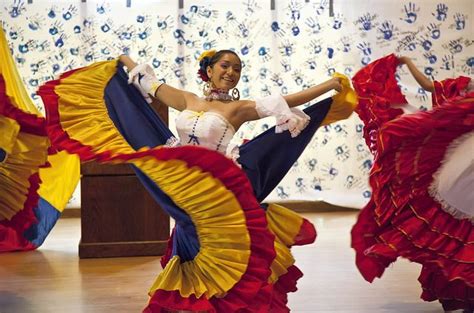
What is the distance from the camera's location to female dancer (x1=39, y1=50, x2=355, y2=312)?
9.29 ft

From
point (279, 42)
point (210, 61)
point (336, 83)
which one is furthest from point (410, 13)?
point (210, 61)

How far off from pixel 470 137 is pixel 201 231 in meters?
1.04

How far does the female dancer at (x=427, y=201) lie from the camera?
307cm

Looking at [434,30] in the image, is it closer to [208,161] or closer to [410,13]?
[410,13]

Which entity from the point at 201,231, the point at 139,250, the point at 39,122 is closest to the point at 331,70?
the point at 139,250

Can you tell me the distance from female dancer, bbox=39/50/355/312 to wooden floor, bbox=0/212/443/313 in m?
0.41

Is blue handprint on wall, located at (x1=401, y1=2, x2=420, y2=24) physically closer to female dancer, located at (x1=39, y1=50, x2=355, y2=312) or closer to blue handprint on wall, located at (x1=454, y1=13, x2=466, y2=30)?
blue handprint on wall, located at (x1=454, y1=13, x2=466, y2=30)

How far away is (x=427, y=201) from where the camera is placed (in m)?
3.20

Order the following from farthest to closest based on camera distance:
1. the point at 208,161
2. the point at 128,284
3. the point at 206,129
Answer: the point at 128,284 < the point at 206,129 < the point at 208,161

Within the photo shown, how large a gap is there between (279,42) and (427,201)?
→ 3.20m

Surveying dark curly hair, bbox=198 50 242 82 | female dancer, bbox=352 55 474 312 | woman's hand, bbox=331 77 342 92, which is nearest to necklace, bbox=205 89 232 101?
dark curly hair, bbox=198 50 242 82

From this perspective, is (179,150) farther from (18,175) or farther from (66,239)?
(66,239)

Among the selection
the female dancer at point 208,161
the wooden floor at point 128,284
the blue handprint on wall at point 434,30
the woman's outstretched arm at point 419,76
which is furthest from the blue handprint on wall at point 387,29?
the female dancer at point 208,161

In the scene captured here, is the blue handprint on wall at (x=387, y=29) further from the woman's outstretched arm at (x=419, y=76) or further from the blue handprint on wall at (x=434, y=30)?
the woman's outstretched arm at (x=419, y=76)
